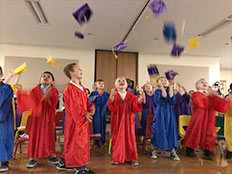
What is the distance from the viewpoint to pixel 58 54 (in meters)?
7.61

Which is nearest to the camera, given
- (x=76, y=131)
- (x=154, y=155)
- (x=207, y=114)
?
(x=207, y=114)

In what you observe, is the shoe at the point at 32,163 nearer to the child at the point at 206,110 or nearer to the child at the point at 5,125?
the child at the point at 5,125

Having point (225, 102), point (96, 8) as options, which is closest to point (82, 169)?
point (225, 102)

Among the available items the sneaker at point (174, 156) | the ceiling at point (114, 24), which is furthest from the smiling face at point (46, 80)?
the sneaker at point (174, 156)

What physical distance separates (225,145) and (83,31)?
14.7 feet

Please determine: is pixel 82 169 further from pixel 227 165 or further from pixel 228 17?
pixel 228 17

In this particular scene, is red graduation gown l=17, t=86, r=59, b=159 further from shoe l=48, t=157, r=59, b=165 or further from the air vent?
the air vent

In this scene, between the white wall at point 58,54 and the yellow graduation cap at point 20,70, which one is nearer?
the yellow graduation cap at point 20,70

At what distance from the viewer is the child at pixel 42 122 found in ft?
9.60

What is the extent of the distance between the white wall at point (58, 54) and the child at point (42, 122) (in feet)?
15.1

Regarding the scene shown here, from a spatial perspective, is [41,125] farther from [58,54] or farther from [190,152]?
[58,54]

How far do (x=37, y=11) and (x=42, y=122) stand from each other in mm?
2720

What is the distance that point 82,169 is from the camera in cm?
257

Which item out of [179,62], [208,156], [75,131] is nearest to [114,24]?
[75,131]
